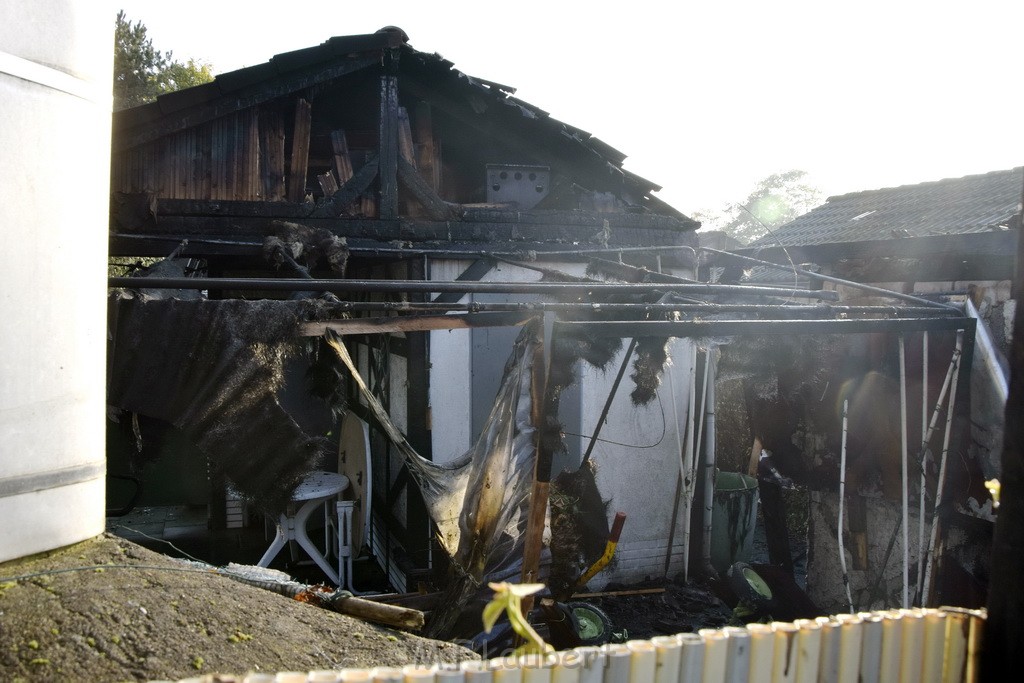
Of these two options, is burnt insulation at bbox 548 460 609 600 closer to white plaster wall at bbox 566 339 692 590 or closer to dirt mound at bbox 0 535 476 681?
white plaster wall at bbox 566 339 692 590

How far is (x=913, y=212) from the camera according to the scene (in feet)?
28.4

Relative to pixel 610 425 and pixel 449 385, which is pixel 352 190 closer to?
pixel 449 385

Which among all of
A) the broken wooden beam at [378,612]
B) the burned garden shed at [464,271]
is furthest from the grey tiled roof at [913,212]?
the broken wooden beam at [378,612]

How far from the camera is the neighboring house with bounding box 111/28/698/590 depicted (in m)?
6.70

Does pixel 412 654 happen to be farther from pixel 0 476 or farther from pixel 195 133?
pixel 195 133

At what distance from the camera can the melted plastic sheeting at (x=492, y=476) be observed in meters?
3.98

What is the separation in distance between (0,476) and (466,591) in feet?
7.80

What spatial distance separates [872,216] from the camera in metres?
9.48

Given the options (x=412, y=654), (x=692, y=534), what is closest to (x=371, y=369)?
(x=692, y=534)

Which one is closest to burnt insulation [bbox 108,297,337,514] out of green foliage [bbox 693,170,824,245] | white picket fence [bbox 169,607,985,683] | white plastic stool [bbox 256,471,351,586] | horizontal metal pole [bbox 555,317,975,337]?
horizontal metal pole [bbox 555,317,975,337]

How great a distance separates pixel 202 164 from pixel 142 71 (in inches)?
683

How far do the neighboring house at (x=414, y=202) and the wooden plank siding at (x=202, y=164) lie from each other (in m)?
0.01

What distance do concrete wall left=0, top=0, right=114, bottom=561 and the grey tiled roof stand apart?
21.5ft

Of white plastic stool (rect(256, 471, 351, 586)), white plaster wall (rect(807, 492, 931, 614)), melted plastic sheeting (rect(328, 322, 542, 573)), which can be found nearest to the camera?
melted plastic sheeting (rect(328, 322, 542, 573))
